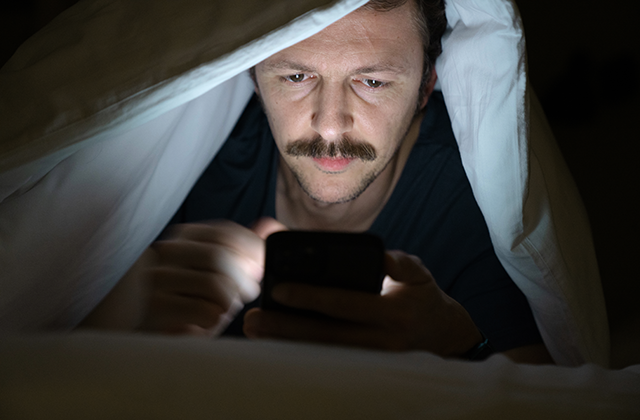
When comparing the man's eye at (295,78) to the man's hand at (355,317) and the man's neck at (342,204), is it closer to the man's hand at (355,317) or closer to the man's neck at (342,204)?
the man's neck at (342,204)

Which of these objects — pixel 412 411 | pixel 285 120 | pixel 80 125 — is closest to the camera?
pixel 412 411

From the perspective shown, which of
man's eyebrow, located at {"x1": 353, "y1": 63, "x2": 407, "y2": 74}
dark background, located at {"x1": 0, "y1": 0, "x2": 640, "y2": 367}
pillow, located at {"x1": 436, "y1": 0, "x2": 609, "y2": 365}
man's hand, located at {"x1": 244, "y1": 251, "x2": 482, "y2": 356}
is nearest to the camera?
man's hand, located at {"x1": 244, "y1": 251, "x2": 482, "y2": 356}

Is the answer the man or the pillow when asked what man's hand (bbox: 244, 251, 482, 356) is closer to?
the man

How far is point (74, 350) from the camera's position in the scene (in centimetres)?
39

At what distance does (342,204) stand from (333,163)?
0.17 meters

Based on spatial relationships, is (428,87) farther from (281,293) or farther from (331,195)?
(281,293)

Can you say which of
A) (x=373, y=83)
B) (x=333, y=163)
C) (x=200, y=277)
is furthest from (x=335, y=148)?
(x=200, y=277)

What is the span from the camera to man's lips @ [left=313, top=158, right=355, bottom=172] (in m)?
0.89

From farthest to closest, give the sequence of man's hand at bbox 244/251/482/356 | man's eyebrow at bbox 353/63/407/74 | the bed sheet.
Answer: man's eyebrow at bbox 353/63/407/74
man's hand at bbox 244/251/482/356
the bed sheet

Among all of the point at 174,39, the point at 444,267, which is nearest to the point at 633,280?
the point at 444,267

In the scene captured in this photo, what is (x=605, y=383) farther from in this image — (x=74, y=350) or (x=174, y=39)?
(x=174, y=39)

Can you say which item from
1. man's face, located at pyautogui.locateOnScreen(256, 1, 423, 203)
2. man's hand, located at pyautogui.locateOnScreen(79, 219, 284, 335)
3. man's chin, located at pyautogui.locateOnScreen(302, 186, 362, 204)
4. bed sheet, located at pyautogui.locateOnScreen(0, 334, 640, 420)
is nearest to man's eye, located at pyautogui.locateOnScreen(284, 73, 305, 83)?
man's face, located at pyautogui.locateOnScreen(256, 1, 423, 203)

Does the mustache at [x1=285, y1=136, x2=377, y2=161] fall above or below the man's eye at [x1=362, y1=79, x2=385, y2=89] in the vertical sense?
below

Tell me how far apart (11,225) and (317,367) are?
0.50m
